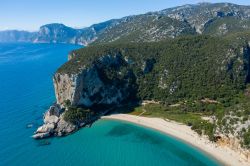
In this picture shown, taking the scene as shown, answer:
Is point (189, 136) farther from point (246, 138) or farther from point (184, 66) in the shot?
point (184, 66)

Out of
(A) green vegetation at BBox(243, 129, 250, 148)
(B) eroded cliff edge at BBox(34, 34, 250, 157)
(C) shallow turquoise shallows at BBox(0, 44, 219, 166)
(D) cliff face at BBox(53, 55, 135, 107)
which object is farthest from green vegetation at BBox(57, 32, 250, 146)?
(A) green vegetation at BBox(243, 129, 250, 148)

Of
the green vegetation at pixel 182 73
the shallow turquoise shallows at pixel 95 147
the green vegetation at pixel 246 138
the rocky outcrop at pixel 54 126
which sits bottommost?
the shallow turquoise shallows at pixel 95 147

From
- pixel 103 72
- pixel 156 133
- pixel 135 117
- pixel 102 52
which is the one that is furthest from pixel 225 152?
pixel 102 52

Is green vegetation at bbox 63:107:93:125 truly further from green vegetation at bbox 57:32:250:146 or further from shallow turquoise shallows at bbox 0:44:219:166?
shallow turquoise shallows at bbox 0:44:219:166

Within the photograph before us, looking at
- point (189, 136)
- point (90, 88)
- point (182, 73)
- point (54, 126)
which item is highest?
point (182, 73)

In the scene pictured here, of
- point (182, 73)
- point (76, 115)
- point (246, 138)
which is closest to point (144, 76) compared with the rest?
point (182, 73)

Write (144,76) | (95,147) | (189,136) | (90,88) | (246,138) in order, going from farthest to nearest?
1. (144,76)
2. (90,88)
3. (189,136)
4. (95,147)
5. (246,138)

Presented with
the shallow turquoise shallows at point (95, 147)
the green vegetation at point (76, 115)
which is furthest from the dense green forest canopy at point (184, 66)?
the shallow turquoise shallows at point (95, 147)

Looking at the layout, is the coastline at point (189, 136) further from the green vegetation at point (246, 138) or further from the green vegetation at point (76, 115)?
the green vegetation at point (76, 115)

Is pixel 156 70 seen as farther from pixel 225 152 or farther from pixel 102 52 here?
pixel 225 152
